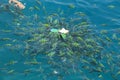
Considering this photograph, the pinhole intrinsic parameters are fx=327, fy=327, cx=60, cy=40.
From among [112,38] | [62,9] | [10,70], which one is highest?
[62,9]

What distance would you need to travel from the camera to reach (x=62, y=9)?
12281 mm

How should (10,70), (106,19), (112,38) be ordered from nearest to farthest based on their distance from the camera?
1. (10,70)
2. (112,38)
3. (106,19)

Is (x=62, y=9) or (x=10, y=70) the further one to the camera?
(x=62, y=9)

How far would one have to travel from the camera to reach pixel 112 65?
31.9ft

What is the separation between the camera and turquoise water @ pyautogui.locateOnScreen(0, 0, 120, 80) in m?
9.24

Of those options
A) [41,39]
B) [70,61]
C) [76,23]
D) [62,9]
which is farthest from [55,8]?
[70,61]

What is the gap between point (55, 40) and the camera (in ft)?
32.8

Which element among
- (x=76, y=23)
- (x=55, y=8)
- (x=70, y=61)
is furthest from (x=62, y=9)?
(x=70, y=61)

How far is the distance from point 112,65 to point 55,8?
12.0 feet

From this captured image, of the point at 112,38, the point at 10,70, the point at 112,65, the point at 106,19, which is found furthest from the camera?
the point at 106,19

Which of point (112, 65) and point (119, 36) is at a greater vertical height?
point (119, 36)

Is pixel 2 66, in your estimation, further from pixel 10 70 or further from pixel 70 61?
pixel 70 61

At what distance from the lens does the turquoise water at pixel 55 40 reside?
9242 mm

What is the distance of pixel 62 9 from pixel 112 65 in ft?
11.5
